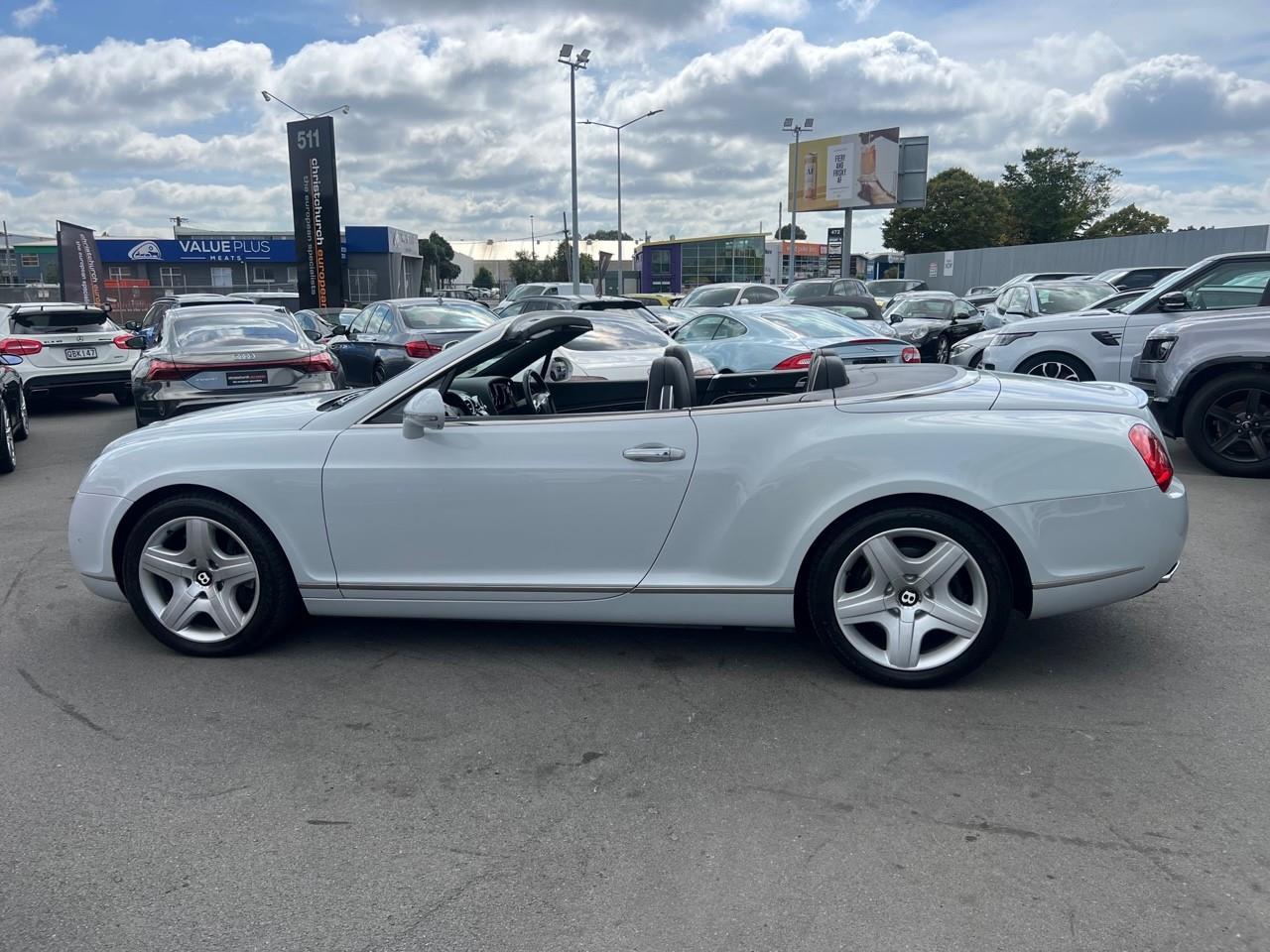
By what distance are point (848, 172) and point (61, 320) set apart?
1690 inches

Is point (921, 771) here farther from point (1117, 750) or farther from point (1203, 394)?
point (1203, 394)

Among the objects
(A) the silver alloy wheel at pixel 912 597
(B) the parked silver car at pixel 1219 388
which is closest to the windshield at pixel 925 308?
(B) the parked silver car at pixel 1219 388

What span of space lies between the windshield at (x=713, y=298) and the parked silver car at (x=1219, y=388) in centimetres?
1288

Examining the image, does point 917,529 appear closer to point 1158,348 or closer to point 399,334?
point 1158,348

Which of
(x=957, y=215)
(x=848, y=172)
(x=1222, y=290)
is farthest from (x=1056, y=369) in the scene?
(x=957, y=215)

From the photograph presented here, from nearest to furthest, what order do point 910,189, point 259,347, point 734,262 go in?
1. point 259,347
2. point 910,189
3. point 734,262

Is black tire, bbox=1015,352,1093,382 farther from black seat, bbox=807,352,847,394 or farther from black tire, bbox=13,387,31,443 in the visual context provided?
black tire, bbox=13,387,31,443

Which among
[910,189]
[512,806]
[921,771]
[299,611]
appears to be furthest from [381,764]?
[910,189]

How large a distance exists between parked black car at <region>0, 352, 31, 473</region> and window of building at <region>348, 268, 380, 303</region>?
178 feet

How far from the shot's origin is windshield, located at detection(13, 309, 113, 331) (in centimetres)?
1314

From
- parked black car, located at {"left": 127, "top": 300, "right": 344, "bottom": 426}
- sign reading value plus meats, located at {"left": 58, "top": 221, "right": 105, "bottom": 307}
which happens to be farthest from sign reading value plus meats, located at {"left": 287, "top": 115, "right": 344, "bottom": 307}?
parked black car, located at {"left": 127, "top": 300, "right": 344, "bottom": 426}

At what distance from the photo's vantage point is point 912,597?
12.4ft

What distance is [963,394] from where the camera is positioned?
4016 mm

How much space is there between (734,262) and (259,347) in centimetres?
7088
